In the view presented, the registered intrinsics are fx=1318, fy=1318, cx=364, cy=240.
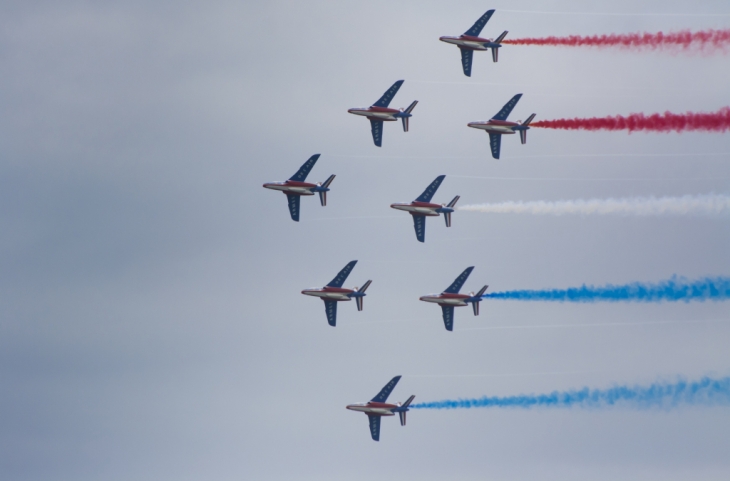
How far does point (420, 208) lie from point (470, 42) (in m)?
11.8

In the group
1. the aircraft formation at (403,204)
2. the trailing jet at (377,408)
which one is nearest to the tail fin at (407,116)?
the aircraft formation at (403,204)

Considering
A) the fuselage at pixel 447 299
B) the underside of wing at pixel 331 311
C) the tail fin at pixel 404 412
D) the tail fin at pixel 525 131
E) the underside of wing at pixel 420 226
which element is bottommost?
the tail fin at pixel 404 412

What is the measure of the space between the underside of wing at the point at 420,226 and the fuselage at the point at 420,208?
42 cm

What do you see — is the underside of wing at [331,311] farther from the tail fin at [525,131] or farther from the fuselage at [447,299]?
the tail fin at [525,131]

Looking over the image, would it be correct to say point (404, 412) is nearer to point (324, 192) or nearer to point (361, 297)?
point (361, 297)

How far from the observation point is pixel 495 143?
3561 inches

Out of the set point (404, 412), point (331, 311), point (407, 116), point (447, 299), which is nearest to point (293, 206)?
point (331, 311)

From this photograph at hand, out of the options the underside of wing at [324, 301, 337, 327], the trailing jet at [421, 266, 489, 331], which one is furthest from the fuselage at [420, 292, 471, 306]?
the underside of wing at [324, 301, 337, 327]

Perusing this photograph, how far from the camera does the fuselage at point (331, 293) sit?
91000 millimetres

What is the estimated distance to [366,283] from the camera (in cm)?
8962

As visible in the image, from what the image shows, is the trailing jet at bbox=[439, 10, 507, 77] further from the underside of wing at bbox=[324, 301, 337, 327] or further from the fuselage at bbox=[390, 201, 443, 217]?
the underside of wing at bbox=[324, 301, 337, 327]

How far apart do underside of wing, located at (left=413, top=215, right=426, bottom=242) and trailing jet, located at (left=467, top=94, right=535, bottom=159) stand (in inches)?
261

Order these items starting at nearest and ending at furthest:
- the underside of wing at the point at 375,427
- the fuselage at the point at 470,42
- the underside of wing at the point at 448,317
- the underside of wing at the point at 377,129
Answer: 1. the fuselage at the point at 470,42
2. the underside of wing at the point at 448,317
3. the underside of wing at the point at 377,129
4. the underside of wing at the point at 375,427

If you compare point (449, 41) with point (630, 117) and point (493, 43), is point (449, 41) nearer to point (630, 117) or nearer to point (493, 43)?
point (493, 43)
